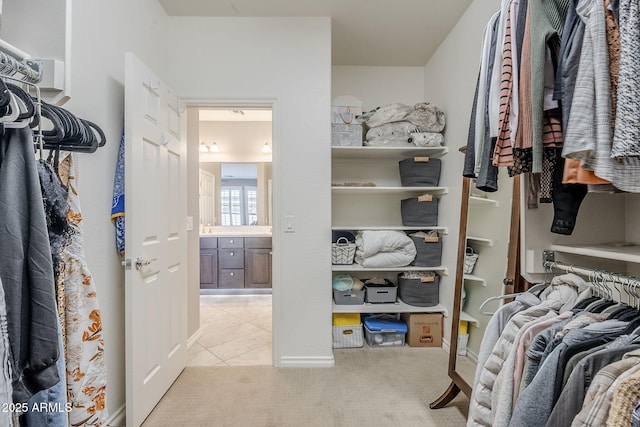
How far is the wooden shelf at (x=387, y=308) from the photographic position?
8.74 feet

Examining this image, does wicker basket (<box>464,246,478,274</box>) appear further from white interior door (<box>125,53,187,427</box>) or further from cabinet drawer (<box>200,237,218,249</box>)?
cabinet drawer (<box>200,237,218,249</box>)

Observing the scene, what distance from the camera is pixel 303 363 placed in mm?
2387

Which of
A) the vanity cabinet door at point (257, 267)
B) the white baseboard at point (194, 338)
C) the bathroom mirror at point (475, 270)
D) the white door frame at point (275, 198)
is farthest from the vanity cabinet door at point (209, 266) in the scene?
the bathroom mirror at point (475, 270)

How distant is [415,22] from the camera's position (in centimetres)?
248

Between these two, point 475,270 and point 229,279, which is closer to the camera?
point 475,270

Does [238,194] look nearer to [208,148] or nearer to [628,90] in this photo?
[208,148]

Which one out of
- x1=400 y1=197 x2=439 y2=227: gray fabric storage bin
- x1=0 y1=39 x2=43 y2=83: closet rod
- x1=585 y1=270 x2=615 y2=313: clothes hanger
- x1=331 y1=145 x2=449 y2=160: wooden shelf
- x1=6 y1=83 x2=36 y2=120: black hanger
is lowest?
x1=585 y1=270 x2=615 y2=313: clothes hanger

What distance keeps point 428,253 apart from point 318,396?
4.75 ft

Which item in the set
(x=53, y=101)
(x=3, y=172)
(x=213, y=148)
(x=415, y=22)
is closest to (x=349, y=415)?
(x=3, y=172)

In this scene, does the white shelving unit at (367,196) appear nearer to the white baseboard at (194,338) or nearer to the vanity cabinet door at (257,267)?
the white baseboard at (194,338)

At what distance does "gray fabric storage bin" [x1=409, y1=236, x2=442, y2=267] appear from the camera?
2684 millimetres

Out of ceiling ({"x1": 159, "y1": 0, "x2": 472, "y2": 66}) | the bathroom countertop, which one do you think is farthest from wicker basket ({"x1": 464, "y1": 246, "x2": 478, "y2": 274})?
the bathroom countertop

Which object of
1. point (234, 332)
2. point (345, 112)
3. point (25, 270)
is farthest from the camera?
point (234, 332)

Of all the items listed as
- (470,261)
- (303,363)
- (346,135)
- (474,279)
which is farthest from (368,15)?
(303,363)
